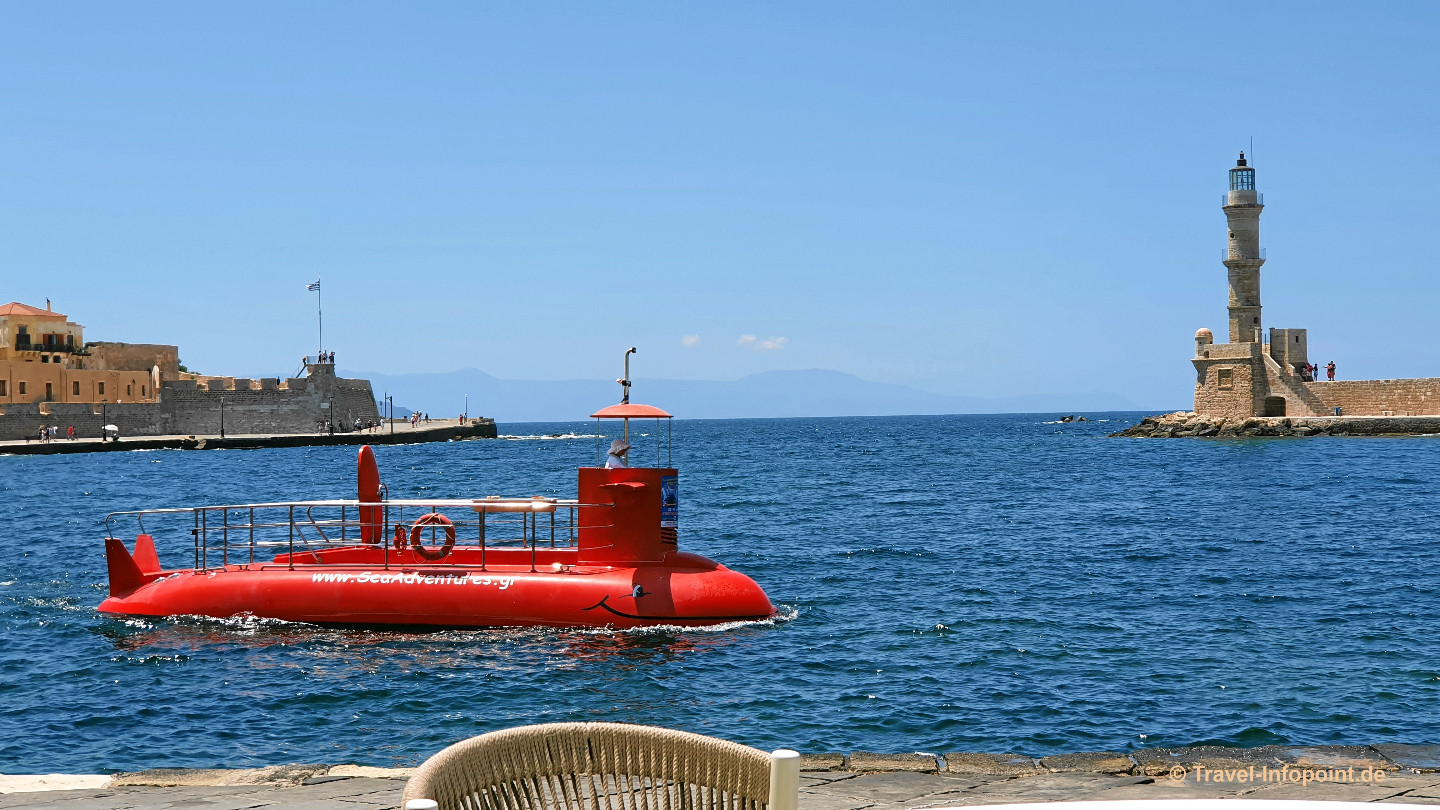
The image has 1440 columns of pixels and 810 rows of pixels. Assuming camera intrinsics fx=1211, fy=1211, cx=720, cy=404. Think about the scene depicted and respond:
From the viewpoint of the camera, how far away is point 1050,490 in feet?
150

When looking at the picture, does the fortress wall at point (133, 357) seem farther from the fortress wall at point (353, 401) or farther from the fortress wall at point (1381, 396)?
the fortress wall at point (1381, 396)

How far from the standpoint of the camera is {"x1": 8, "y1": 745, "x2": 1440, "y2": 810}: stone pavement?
7477mm

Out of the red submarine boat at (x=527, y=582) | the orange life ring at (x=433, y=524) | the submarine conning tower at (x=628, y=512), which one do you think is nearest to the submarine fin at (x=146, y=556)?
the red submarine boat at (x=527, y=582)

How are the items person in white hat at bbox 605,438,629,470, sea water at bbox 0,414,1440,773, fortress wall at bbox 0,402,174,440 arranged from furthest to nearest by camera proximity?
fortress wall at bbox 0,402,174,440
person in white hat at bbox 605,438,629,470
sea water at bbox 0,414,1440,773

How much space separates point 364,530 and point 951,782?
45.7 feet

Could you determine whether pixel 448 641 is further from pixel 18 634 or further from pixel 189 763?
pixel 18 634

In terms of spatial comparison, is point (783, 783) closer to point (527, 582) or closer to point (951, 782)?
point (951, 782)

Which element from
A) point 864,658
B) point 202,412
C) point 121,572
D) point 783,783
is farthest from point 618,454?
point 202,412

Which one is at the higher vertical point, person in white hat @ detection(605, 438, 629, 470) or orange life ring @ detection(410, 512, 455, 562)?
person in white hat @ detection(605, 438, 629, 470)

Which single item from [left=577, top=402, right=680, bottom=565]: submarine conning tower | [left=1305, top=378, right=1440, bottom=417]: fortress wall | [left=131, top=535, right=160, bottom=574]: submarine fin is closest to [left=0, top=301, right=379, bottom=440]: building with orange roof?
[left=1305, top=378, right=1440, bottom=417]: fortress wall

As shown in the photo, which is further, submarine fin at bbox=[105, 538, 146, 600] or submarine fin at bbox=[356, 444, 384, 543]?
submarine fin at bbox=[356, 444, 384, 543]

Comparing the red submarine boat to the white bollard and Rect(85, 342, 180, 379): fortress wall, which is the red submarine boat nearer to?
the white bollard

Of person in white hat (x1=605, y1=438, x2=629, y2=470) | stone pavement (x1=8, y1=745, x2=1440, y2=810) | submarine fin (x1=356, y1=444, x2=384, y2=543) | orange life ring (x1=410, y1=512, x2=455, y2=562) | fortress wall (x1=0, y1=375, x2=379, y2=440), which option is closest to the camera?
stone pavement (x1=8, y1=745, x2=1440, y2=810)

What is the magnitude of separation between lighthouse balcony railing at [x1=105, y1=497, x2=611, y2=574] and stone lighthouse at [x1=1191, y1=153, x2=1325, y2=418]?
51.6 meters
